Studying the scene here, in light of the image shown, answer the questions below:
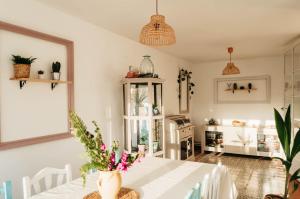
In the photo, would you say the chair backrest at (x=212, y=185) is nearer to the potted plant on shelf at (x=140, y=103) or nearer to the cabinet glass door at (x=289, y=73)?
the potted plant on shelf at (x=140, y=103)

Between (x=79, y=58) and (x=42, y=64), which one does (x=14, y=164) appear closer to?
(x=42, y=64)

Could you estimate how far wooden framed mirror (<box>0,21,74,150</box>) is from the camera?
2.01 m

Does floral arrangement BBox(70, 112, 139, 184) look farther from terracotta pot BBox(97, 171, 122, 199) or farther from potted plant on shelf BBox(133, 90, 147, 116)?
potted plant on shelf BBox(133, 90, 147, 116)

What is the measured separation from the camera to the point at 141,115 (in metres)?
3.39

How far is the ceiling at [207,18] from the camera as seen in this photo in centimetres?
240

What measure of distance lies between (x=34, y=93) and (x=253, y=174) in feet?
12.3

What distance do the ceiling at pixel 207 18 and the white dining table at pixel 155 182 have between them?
1.65m

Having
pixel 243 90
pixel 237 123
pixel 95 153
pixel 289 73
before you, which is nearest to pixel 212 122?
pixel 237 123

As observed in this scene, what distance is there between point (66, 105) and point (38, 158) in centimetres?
62

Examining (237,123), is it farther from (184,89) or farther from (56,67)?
(56,67)

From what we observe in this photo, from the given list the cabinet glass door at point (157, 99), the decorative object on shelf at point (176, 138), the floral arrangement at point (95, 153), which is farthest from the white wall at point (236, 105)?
the floral arrangement at point (95, 153)

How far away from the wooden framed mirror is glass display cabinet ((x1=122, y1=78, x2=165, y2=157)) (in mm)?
989

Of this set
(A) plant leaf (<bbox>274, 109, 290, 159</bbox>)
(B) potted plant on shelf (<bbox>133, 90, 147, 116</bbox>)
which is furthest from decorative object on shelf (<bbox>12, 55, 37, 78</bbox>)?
(A) plant leaf (<bbox>274, 109, 290, 159</bbox>)

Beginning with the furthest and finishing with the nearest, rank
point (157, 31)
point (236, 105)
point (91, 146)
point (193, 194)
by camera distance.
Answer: point (236, 105) → point (157, 31) → point (91, 146) → point (193, 194)
